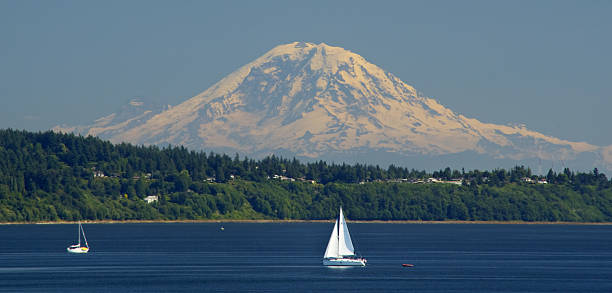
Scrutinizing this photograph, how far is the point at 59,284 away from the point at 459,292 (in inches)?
2476

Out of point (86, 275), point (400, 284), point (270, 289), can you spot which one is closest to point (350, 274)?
point (400, 284)

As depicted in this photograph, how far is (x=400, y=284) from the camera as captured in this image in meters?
183

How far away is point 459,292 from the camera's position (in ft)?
563

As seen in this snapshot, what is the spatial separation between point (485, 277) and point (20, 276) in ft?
260

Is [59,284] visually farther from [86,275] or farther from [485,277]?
[485,277]

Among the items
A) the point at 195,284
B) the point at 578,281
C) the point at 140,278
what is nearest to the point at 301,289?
the point at 195,284

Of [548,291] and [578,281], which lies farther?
[578,281]

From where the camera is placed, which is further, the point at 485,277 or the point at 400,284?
the point at 485,277

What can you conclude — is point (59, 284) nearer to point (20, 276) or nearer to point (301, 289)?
point (20, 276)

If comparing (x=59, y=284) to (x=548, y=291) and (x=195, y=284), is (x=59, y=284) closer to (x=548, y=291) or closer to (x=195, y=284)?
(x=195, y=284)

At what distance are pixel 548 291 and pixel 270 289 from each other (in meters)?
42.8

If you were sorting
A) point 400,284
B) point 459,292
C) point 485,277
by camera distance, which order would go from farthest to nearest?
1. point 485,277
2. point 400,284
3. point 459,292

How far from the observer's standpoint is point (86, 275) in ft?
637

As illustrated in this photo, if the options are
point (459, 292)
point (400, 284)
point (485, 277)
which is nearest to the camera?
point (459, 292)
